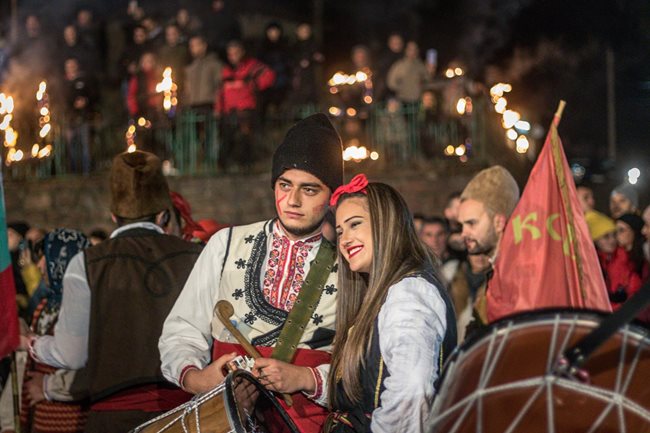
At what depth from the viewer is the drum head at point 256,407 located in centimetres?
390

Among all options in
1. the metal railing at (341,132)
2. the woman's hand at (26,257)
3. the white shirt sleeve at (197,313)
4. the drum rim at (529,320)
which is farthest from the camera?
the metal railing at (341,132)

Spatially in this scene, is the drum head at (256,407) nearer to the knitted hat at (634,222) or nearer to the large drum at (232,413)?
the large drum at (232,413)

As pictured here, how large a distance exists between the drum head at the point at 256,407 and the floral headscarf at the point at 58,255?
96.7 inches

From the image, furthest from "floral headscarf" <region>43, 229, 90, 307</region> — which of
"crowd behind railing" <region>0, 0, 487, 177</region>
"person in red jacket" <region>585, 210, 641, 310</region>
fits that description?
"crowd behind railing" <region>0, 0, 487, 177</region>

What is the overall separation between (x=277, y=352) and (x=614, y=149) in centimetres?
1415

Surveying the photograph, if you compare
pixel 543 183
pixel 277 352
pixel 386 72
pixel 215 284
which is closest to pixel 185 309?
pixel 215 284

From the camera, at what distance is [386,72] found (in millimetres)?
14422

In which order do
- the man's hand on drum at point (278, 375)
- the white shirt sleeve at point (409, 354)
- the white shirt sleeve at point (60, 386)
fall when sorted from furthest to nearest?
the white shirt sleeve at point (60, 386) < the man's hand on drum at point (278, 375) < the white shirt sleeve at point (409, 354)

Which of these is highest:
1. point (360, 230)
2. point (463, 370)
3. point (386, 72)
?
point (386, 72)

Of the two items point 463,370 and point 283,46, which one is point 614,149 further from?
point 463,370

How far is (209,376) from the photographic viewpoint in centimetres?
432

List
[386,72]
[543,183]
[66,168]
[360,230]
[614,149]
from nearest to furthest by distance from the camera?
[360,230] < [543,183] < [386,72] < [66,168] < [614,149]

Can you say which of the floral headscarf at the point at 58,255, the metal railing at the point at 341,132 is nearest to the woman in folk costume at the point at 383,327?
the floral headscarf at the point at 58,255

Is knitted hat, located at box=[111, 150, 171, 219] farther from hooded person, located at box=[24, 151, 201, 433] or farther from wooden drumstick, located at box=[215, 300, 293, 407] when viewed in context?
wooden drumstick, located at box=[215, 300, 293, 407]
